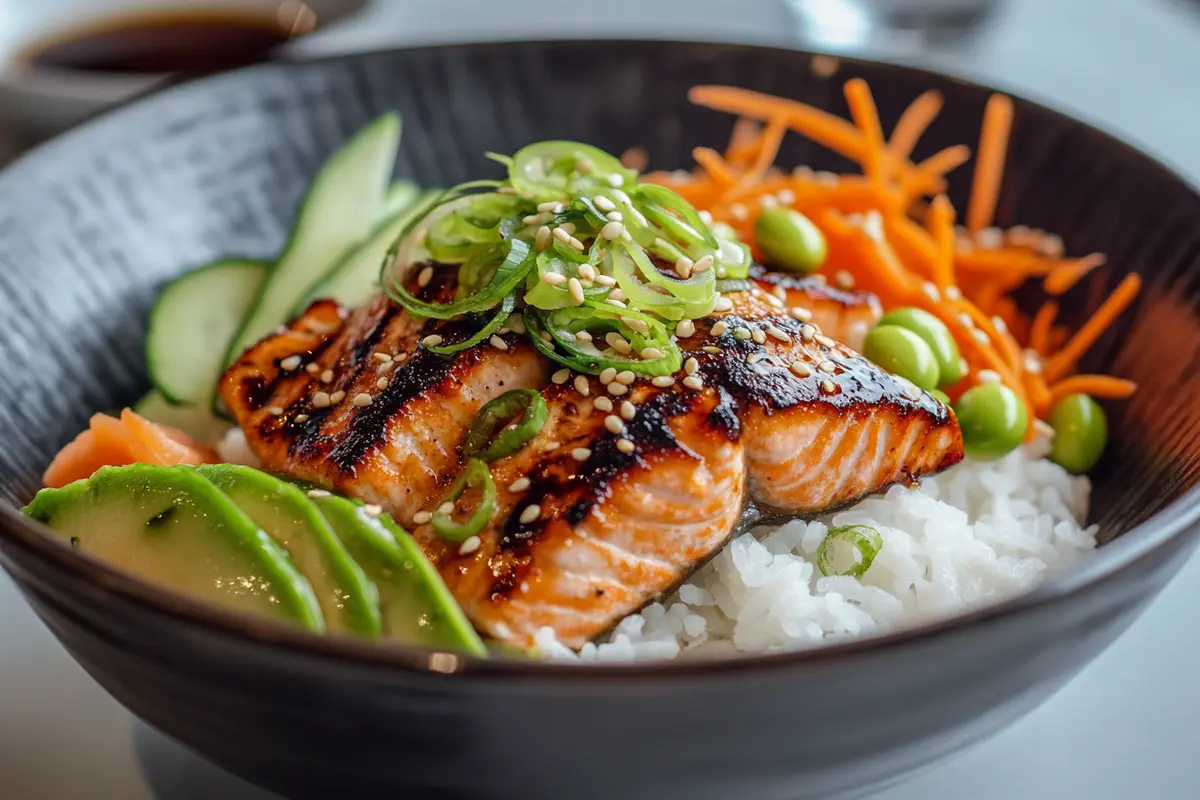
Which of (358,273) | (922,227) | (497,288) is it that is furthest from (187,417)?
(922,227)

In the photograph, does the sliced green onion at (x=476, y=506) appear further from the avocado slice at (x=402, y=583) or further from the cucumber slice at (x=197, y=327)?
the cucumber slice at (x=197, y=327)

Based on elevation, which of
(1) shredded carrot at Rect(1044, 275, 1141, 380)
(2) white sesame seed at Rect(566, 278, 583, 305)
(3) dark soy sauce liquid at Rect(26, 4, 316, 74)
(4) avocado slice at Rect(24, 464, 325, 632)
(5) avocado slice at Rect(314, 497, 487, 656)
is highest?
(1) shredded carrot at Rect(1044, 275, 1141, 380)

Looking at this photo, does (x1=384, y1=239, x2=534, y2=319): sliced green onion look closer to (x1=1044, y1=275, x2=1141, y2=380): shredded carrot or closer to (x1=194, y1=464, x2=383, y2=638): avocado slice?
(x1=194, y1=464, x2=383, y2=638): avocado slice

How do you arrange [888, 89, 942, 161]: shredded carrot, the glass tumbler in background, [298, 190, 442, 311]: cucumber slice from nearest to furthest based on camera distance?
[298, 190, 442, 311]: cucumber slice < [888, 89, 942, 161]: shredded carrot < the glass tumbler in background

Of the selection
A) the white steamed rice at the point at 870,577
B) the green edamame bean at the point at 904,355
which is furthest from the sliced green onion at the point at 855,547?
the green edamame bean at the point at 904,355

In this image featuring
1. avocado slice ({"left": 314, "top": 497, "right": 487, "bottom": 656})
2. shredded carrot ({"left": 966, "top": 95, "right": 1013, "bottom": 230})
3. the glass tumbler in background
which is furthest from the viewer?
the glass tumbler in background

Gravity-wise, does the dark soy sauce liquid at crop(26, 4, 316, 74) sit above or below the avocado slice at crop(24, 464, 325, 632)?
below

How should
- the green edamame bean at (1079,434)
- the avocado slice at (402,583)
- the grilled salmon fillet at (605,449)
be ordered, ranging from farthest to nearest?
the green edamame bean at (1079,434), the grilled salmon fillet at (605,449), the avocado slice at (402,583)

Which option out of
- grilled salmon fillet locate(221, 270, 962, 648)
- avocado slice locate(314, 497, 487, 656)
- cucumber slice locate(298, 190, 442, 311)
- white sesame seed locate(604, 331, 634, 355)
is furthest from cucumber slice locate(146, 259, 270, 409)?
white sesame seed locate(604, 331, 634, 355)
